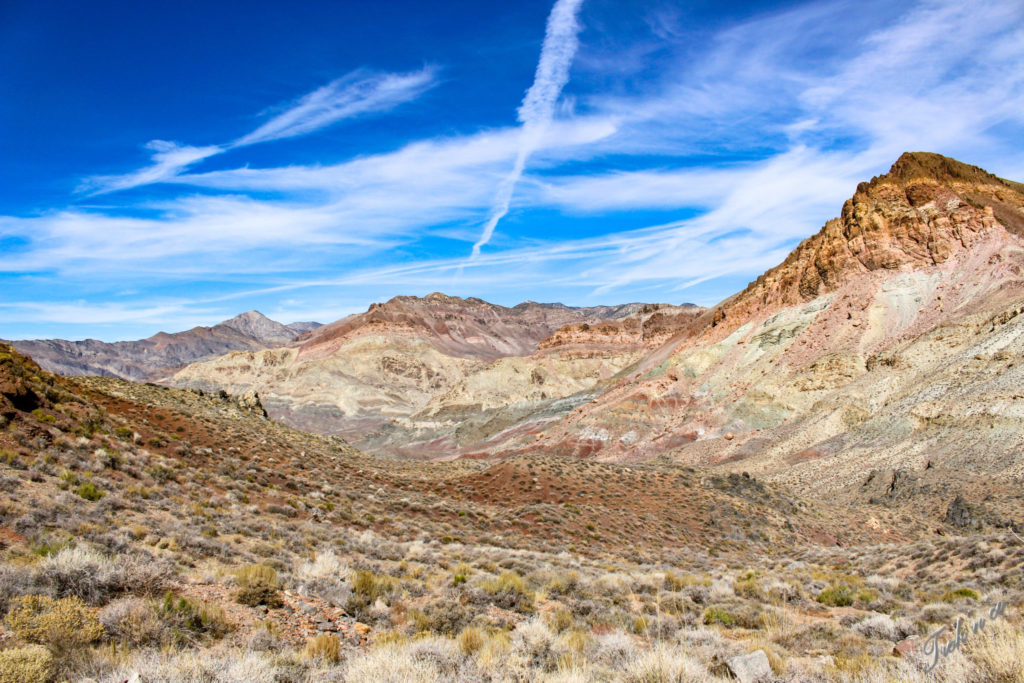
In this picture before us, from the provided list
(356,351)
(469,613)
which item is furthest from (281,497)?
(356,351)

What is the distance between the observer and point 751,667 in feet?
19.7

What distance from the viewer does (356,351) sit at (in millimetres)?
155125

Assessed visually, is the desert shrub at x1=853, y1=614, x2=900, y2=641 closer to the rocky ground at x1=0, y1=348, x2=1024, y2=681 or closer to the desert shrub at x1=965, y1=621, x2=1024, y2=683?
the rocky ground at x1=0, y1=348, x2=1024, y2=681

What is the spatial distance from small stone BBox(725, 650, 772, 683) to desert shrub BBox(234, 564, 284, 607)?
19.4 ft

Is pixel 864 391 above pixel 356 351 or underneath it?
underneath

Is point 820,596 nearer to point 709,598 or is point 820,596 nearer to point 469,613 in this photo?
Answer: point 709,598

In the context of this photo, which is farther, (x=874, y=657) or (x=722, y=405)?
(x=722, y=405)

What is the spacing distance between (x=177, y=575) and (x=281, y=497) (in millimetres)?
8268

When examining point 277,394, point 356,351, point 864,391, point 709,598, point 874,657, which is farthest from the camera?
point 356,351

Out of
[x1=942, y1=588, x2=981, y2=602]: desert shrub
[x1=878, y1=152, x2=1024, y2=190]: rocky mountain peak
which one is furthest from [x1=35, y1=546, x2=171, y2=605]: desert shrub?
[x1=878, y1=152, x2=1024, y2=190]: rocky mountain peak

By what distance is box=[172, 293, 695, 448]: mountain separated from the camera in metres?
97.3

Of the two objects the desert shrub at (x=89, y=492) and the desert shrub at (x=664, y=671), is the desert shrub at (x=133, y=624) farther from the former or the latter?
the desert shrub at (x=89, y=492)

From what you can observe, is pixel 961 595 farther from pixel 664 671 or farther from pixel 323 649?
pixel 323 649

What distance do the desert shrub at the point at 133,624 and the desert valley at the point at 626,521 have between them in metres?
0.03
